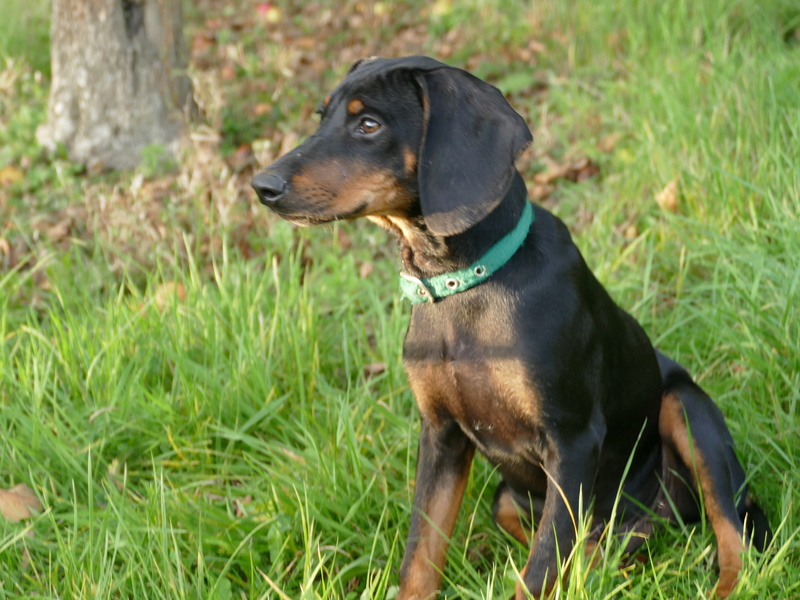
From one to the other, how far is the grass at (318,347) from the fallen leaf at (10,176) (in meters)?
0.07

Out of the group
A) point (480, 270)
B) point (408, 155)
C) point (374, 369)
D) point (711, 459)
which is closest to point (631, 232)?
point (374, 369)

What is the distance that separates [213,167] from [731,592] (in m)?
3.37

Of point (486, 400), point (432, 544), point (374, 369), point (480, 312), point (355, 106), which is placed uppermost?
point (355, 106)

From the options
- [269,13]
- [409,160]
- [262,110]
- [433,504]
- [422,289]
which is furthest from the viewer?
[269,13]

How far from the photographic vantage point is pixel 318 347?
342 centimetres

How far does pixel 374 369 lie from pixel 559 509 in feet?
4.35

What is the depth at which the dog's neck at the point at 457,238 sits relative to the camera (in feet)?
7.47

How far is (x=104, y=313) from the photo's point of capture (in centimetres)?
351

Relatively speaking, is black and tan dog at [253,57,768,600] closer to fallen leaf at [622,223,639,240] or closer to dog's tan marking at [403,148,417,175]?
dog's tan marking at [403,148,417,175]

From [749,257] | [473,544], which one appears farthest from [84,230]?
[749,257]

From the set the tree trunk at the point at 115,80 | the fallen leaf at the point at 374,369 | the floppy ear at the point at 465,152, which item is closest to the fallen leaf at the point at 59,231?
the tree trunk at the point at 115,80

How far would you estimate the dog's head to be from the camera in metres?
2.13

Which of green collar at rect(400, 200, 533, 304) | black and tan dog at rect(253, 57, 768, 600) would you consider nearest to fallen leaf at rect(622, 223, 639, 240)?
black and tan dog at rect(253, 57, 768, 600)

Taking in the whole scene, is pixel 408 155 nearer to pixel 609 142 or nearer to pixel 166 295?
pixel 166 295
